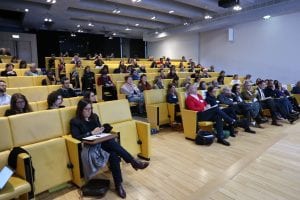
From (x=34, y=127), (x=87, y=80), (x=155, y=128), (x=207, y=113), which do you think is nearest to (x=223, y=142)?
(x=207, y=113)

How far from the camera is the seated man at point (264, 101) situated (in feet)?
16.6

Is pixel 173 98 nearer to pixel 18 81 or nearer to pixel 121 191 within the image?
pixel 121 191

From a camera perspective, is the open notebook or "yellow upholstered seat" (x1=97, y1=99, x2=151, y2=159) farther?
"yellow upholstered seat" (x1=97, y1=99, x2=151, y2=159)

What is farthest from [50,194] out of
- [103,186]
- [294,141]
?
[294,141]

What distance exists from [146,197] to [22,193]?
3.50 feet

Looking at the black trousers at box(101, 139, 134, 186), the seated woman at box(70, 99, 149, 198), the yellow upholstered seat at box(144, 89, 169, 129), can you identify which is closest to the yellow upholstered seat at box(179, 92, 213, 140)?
the yellow upholstered seat at box(144, 89, 169, 129)

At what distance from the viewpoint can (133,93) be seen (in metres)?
5.11

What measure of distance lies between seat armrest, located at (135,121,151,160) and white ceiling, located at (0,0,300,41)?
573cm

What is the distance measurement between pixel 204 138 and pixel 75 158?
2048 millimetres

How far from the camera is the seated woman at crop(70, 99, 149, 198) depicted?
2.35 m

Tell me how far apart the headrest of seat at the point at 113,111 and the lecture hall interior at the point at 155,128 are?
0.01m

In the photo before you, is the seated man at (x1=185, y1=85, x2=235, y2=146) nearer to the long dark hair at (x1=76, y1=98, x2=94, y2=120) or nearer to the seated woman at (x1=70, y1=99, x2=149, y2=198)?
the seated woman at (x1=70, y1=99, x2=149, y2=198)

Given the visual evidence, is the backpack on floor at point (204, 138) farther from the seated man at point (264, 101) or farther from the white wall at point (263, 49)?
the white wall at point (263, 49)

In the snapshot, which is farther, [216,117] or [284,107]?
[284,107]
